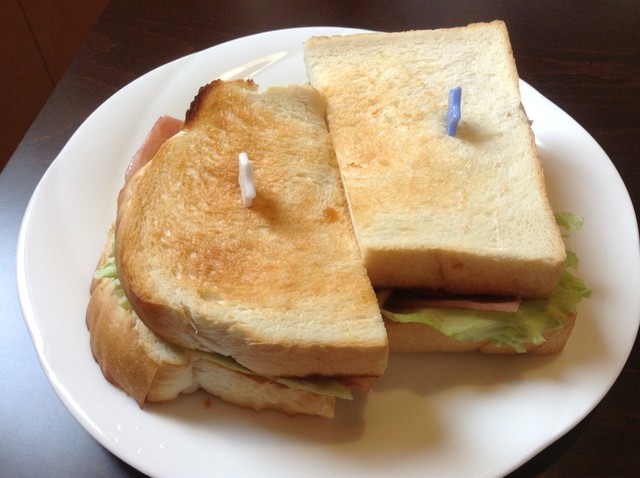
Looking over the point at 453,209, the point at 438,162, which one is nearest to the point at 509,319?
the point at 453,209

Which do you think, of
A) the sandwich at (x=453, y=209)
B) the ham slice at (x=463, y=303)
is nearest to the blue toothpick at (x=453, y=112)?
the sandwich at (x=453, y=209)

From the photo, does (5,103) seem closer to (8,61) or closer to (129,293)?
(8,61)

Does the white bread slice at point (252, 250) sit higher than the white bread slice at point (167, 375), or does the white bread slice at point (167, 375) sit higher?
the white bread slice at point (252, 250)

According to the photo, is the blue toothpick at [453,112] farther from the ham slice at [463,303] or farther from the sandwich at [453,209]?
the ham slice at [463,303]

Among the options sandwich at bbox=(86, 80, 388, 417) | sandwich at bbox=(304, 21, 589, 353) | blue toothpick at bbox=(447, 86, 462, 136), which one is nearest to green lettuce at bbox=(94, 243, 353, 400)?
sandwich at bbox=(86, 80, 388, 417)

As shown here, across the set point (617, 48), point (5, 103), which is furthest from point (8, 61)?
point (617, 48)

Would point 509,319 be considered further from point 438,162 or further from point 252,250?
point 252,250

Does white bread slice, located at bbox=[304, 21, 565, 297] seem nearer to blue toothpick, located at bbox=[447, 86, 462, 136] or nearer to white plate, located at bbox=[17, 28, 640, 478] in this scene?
blue toothpick, located at bbox=[447, 86, 462, 136]
